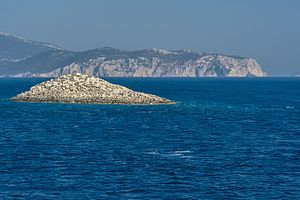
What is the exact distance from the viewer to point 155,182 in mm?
65000

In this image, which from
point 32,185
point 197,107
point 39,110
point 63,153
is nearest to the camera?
point 32,185

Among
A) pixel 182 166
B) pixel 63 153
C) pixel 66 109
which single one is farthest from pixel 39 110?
pixel 182 166

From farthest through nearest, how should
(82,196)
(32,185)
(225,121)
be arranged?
1. (225,121)
2. (32,185)
3. (82,196)

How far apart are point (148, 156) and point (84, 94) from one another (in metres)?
96.1

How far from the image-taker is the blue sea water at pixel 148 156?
204ft

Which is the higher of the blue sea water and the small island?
the small island

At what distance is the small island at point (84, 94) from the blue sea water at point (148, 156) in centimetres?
3216

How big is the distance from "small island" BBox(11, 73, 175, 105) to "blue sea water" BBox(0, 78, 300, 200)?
3216cm

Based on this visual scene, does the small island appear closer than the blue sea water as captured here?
No

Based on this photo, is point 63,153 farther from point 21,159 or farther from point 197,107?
point 197,107

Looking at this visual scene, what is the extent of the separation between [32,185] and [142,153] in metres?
21.4

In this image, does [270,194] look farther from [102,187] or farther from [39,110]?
[39,110]

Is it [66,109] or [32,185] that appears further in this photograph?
[66,109]

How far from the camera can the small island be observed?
556 ft
